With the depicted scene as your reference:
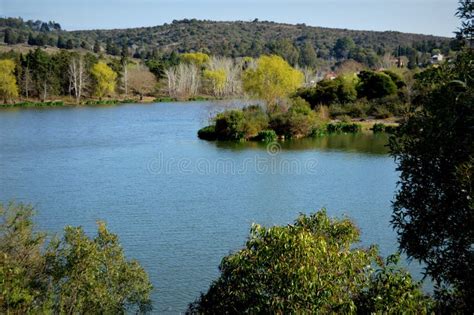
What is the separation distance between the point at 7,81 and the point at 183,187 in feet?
165

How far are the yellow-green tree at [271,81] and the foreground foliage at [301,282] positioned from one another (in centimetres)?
3884

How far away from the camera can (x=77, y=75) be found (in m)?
74.7

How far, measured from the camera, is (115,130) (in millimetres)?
46625

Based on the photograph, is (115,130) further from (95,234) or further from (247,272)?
(247,272)

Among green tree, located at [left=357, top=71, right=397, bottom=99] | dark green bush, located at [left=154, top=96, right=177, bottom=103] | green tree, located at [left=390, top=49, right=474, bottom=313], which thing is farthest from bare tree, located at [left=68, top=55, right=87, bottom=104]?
green tree, located at [left=390, top=49, right=474, bottom=313]

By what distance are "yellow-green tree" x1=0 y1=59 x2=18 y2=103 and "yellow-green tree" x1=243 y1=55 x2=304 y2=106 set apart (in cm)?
3490

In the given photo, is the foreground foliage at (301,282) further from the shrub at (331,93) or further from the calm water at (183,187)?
the shrub at (331,93)

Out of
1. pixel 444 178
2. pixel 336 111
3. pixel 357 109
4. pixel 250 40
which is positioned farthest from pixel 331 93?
pixel 250 40

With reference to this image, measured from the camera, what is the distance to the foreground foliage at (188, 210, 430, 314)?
264 inches

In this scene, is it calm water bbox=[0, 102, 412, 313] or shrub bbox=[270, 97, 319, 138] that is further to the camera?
shrub bbox=[270, 97, 319, 138]

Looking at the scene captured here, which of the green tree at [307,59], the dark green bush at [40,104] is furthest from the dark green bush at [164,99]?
the green tree at [307,59]

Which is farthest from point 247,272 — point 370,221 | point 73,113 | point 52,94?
point 52,94

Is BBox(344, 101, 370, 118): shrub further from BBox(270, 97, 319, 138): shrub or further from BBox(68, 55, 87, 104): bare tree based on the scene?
BBox(68, 55, 87, 104): bare tree
